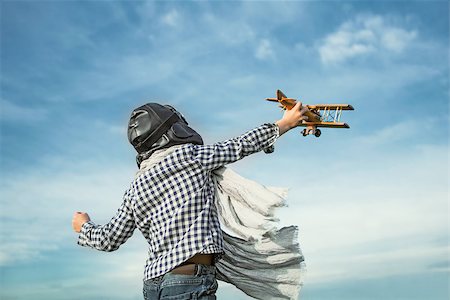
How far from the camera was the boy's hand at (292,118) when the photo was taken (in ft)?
12.3

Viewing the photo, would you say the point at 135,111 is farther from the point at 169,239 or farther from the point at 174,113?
the point at 169,239

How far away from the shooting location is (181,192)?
3.58 m

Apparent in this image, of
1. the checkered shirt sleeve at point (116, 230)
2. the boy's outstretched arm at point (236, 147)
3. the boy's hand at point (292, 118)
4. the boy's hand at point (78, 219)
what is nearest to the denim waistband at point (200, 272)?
the checkered shirt sleeve at point (116, 230)

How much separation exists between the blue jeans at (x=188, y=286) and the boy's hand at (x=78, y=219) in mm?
830

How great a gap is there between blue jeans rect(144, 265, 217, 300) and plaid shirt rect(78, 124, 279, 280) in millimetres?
65

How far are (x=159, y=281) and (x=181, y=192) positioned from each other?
1.61 ft

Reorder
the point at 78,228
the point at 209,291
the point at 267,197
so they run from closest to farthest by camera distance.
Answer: the point at 209,291 < the point at 267,197 < the point at 78,228

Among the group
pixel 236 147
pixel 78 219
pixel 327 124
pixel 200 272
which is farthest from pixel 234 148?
pixel 78 219

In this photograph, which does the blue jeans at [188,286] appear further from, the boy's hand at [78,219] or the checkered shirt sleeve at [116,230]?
the boy's hand at [78,219]

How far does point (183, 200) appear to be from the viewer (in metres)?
3.56

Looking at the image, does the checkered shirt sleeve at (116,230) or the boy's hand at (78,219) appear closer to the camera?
the checkered shirt sleeve at (116,230)

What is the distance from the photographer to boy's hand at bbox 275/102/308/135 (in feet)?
12.3

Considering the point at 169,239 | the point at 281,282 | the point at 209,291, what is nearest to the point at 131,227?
the point at 169,239

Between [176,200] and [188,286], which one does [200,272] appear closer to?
[188,286]
